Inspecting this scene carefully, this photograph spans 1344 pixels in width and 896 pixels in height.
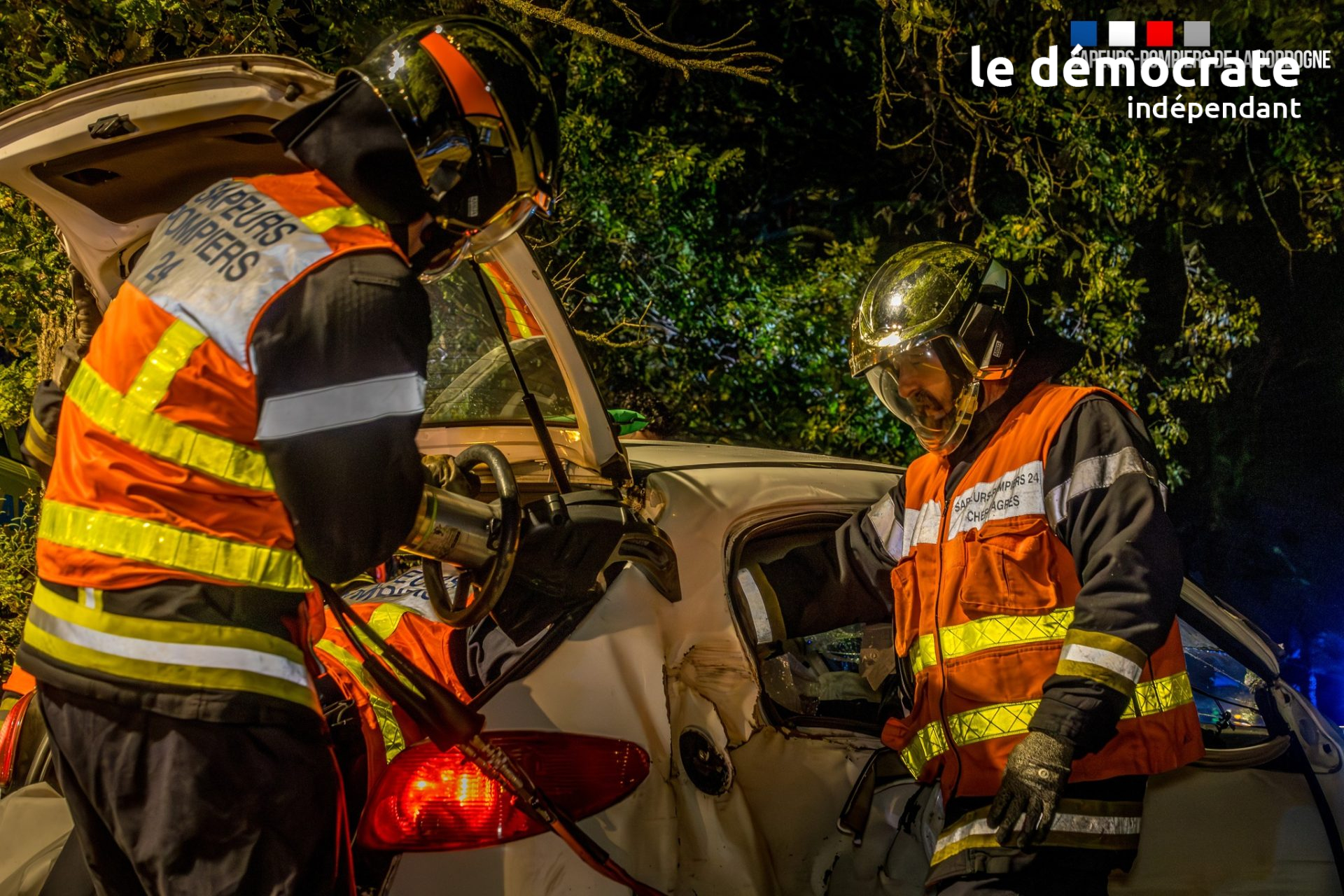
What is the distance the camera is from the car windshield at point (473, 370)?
3018 mm

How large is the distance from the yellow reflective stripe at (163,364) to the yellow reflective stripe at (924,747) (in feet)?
5.61

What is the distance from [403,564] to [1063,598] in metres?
1.68

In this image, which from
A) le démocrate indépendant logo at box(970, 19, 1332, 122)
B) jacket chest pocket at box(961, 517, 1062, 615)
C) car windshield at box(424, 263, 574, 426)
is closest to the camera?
jacket chest pocket at box(961, 517, 1062, 615)

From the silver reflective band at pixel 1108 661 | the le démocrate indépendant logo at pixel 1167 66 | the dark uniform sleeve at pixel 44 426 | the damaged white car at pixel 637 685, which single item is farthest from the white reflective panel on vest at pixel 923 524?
the le démocrate indépendant logo at pixel 1167 66

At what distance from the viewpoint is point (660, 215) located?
274 inches

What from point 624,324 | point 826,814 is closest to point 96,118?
point 826,814

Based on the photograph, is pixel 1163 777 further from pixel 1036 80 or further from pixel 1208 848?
pixel 1036 80

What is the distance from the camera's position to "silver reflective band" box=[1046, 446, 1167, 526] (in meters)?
2.35

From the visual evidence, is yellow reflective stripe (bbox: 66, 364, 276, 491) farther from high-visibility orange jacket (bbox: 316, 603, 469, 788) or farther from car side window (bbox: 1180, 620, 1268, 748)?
car side window (bbox: 1180, 620, 1268, 748)

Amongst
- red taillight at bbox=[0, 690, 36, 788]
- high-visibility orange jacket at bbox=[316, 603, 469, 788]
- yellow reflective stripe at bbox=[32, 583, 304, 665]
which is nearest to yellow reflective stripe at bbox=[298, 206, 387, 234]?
yellow reflective stripe at bbox=[32, 583, 304, 665]

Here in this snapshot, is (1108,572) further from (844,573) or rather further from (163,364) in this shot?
(163,364)

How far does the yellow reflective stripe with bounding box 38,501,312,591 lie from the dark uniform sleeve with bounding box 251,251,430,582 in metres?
0.07

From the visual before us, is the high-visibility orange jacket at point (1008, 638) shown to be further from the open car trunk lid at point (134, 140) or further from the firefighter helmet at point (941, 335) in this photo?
the open car trunk lid at point (134, 140)

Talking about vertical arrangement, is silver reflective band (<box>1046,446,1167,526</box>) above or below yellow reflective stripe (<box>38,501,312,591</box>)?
below
